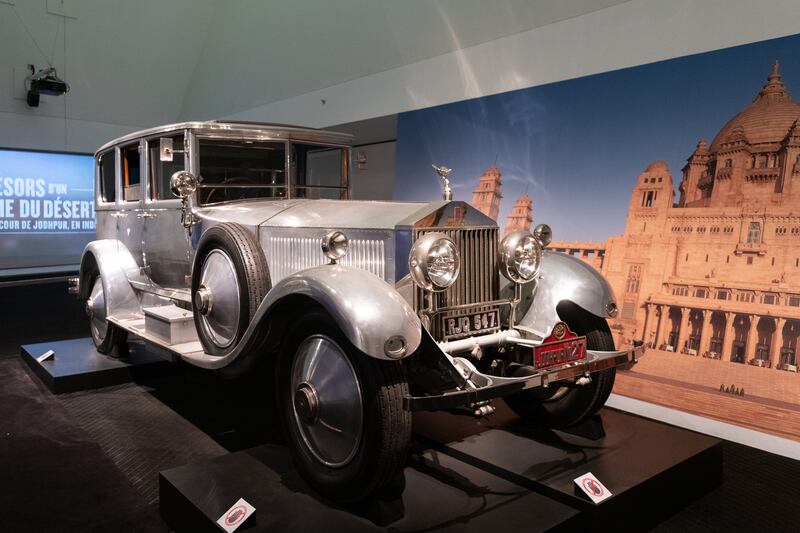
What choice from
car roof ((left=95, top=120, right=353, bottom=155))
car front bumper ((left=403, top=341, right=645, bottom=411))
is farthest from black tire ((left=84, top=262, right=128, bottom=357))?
car front bumper ((left=403, top=341, right=645, bottom=411))

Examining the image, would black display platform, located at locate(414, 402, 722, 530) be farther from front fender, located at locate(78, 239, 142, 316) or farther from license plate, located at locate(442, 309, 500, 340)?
front fender, located at locate(78, 239, 142, 316)

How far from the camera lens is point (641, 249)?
14.4 feet

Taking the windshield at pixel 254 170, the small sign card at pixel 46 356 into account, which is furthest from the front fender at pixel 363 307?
the small sign card at pixel 46 356

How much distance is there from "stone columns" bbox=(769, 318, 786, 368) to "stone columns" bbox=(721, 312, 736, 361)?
0.75ft

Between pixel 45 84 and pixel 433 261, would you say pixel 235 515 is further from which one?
pixel 45 84

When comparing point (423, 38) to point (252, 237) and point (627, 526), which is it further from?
point (627, 526)

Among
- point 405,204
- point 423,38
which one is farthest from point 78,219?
point 405,204

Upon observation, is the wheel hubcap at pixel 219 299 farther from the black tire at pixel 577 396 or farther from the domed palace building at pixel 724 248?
the domed palace building at pixel 724 248

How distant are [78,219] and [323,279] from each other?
384 inches

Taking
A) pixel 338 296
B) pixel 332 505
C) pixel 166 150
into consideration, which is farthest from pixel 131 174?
pixel 332 505

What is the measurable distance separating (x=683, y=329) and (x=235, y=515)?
10.5 feet

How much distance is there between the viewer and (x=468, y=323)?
3020mm

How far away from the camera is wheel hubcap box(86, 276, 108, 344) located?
5.06 m

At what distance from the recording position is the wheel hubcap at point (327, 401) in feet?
8.28
